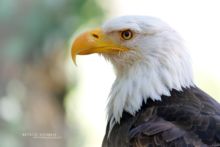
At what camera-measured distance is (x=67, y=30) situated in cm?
981

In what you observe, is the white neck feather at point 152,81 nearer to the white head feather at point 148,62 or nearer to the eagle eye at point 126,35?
the white head feather at point 148,62

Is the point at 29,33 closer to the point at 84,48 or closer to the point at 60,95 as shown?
the point at 60,95

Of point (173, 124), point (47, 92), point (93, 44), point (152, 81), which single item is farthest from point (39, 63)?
point (173, 124)

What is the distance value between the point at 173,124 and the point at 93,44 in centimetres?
81


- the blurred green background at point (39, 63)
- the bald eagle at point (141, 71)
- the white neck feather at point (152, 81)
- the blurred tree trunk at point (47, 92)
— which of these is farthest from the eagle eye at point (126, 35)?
the blurred tree trunk at point (47, 92)

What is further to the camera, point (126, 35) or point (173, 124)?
point (126, 35)

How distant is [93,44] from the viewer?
15.0ft

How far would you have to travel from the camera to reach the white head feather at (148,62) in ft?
14.8

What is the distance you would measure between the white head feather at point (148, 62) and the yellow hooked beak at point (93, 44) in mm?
42

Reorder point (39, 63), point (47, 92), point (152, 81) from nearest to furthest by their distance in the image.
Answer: point (152, 81), point (39, 63), point (47, 92)

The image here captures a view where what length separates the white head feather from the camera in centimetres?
450

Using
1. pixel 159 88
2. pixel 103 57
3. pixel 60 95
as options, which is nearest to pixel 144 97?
pixel 159 88

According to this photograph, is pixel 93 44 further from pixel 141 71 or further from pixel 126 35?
pixel 141 71

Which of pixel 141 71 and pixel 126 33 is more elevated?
pixel 126 33
